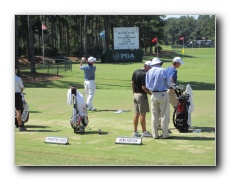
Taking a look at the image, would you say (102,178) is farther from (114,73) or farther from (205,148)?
(114,73)

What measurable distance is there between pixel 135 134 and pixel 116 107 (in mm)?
4411

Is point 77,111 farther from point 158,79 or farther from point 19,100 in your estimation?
point 158,79

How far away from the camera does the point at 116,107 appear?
15031mm

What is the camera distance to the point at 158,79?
1008cm

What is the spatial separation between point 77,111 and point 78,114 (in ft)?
0.23

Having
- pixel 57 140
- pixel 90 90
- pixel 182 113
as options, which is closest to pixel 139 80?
pixel 182 113

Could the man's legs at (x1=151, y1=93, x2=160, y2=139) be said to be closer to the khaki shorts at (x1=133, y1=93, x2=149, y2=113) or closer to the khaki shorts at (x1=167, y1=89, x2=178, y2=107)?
the khaki shorts at (x1=133, y1=93, x2=149, y2=113)

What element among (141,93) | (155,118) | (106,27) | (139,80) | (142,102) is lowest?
(155,118)

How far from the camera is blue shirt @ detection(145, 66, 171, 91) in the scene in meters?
10.0

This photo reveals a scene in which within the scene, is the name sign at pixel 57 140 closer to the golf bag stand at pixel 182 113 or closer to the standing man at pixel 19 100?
the standing man at pixel 19 100

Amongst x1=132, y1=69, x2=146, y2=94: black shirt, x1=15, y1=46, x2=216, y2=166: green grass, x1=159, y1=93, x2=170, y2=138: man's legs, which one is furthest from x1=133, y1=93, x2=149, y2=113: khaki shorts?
x1=15, y1=46, x2=216, y2=166: green grass

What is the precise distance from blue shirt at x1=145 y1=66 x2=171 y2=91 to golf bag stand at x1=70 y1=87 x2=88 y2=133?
181 centimetres

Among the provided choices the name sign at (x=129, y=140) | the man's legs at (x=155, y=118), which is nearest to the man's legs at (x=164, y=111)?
the man's legs at (x=155, y=118)
